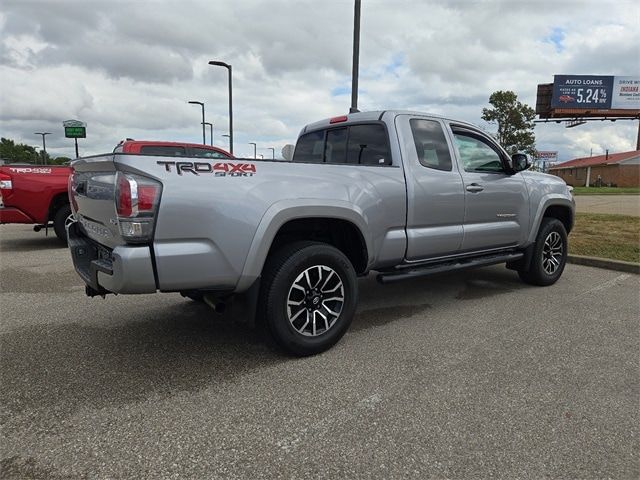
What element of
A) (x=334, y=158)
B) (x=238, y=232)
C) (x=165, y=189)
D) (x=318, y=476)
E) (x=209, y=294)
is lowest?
(x=318, y=476)

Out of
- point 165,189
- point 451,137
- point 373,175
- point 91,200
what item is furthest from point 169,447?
point 451,137

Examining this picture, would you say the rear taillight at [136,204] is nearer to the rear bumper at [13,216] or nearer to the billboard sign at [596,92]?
the rear bumper at [13,216]

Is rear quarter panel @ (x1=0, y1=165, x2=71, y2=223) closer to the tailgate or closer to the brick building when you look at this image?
the tailgate

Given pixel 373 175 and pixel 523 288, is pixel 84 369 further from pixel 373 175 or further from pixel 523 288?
pixel 523 288

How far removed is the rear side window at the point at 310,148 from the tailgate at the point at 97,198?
87.5 inches

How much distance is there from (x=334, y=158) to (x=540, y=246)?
2.77 metres

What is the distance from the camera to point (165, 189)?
267cm

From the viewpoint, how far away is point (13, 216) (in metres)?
7.53

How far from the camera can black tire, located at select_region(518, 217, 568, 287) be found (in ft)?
17.8

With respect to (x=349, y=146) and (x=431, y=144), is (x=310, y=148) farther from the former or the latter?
(x=431, y=144)

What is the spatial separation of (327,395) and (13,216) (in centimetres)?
709

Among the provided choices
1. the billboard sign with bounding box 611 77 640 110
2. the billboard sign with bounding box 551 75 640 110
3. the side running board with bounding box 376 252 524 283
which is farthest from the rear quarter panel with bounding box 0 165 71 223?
the billboard sign with bounding box 611 77 640 110

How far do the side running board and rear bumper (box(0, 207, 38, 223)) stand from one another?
Result: 259 inches

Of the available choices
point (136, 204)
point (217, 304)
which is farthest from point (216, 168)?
point (217, 304)
